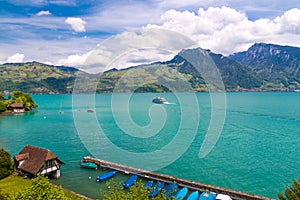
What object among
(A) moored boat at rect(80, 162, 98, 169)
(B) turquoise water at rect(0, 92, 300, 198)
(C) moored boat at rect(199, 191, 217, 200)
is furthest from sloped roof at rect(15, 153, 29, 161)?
(C) moored boat at rect(199, 191, 217, 200)

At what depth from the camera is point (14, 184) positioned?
3133 centimetres

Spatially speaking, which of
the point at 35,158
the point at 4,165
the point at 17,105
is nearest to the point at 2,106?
the point at 17,105

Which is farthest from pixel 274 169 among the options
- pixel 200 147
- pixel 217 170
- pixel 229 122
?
pixel 229 122

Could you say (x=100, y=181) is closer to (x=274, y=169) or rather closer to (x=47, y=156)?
(x=47, y=156)

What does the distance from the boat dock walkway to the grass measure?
34.7 ft

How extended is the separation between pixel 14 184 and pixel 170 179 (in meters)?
20.9

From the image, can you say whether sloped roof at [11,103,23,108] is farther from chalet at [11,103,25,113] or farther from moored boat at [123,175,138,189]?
moored boat at [123,175,138,189]

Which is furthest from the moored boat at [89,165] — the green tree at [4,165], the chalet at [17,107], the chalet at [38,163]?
the chalet at [17,107]

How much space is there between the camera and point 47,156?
34.3m

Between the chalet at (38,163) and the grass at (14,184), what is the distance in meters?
1.30

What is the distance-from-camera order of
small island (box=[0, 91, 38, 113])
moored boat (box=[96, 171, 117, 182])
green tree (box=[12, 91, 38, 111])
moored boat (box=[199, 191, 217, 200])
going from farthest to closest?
green tree (box=[12, 91, 38, 111])
small island (box=[0, 91, 38, 113])
moored boat (box=[96, 171, 117, 182])
moored boat (box=[199, 191, 217, 200])

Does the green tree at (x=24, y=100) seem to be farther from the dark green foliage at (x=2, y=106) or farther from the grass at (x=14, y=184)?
the grass at (x=14, y=184)

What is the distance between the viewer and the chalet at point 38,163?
111 ft

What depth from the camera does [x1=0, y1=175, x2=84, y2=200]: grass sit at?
2900 centimetres
